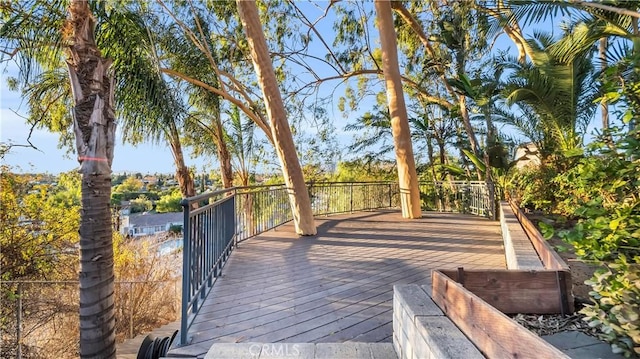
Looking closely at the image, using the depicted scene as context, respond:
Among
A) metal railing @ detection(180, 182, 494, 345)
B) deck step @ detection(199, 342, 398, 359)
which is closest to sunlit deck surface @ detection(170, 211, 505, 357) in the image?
deck step @ detection(199, 342, 398, 359)

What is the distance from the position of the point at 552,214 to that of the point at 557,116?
1.66m

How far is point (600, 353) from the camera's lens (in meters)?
1.59

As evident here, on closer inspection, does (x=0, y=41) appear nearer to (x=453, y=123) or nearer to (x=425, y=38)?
(x=425, y=38)

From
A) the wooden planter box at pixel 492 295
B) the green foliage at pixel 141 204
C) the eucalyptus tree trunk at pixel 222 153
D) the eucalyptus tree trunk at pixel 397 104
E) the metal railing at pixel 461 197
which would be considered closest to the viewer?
the wooden planter box at pixel 492 295

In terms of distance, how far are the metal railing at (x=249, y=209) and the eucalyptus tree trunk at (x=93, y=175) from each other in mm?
1015

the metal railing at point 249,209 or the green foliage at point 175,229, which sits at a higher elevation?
the metal railing at point 249,209

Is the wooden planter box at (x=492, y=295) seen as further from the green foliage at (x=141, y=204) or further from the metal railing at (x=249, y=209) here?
the green foliage at (x=141, y=204)

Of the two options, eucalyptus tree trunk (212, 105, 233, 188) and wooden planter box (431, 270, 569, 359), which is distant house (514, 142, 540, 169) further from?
eucalyptus tree trunk (212, 105, 233, 188)

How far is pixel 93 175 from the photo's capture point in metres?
3.20

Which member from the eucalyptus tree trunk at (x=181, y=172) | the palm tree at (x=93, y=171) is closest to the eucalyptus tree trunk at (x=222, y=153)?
the eucalyptus tree trunk at (x=181, y=172)

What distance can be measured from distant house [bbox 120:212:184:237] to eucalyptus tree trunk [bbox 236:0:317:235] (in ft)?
13.4

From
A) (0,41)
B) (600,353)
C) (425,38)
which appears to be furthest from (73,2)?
(425,38)

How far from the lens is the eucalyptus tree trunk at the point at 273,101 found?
5727 mm

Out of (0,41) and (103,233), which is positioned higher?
(0,41)
